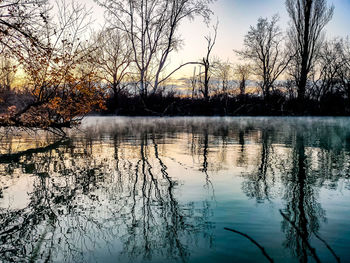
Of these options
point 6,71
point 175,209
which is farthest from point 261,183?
point 6,71

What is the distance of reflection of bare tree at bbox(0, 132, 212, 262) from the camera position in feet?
9.76

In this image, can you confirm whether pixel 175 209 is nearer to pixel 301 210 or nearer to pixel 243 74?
pixel 301 210

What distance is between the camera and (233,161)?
7230 mm

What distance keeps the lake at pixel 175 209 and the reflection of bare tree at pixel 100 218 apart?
0.5 inches

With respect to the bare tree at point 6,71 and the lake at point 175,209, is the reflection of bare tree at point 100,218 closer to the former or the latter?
the lake at point 175,209

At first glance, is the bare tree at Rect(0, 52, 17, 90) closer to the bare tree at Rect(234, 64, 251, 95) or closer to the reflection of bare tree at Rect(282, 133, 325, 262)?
the reflection of bare tree at Rect(282, 133, 325, 262)

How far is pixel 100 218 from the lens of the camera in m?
3.72

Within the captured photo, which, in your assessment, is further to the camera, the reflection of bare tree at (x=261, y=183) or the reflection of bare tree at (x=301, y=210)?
the reflection of bare tree at (x=261, y=183)

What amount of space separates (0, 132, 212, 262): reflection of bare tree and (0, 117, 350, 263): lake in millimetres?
12

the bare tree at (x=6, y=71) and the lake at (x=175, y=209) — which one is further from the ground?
the bare tree at (x=6, y=71)

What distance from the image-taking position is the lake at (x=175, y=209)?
291 cm

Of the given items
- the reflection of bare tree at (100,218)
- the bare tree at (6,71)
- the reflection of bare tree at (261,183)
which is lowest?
the reflection of bare tree at (100,218)

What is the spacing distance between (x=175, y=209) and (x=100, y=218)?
3.03ft

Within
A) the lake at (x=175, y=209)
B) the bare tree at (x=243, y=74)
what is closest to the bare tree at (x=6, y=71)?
the lake at (x=175, y=209)
